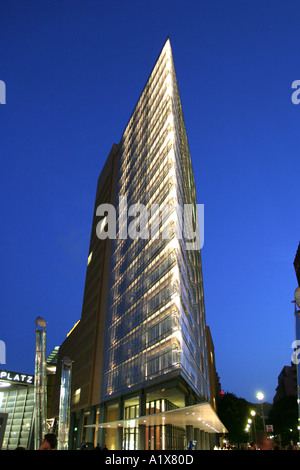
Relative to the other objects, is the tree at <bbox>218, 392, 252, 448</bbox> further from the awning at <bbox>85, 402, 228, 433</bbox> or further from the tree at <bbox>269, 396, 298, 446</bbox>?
the awning at <bbox>85, 402, 228, 433</bbox>

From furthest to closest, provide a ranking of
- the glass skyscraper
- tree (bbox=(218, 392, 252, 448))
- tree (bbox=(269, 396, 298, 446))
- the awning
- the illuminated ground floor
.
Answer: tree (bbox=(218, 392, 252, 448)), tree (bbox=(269, 396, 298, 446)), the glass skyscraper, the illuminated ground floor, the awning

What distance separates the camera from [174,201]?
167 feet

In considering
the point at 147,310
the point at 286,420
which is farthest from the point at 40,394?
the point at 286,420

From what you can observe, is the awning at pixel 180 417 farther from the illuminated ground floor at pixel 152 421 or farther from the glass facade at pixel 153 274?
the glass facade at pixel 153 274

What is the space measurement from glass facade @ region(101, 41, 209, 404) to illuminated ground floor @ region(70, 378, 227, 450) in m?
1.54

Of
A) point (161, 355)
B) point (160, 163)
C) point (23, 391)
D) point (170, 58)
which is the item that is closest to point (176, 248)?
point (161, 355)

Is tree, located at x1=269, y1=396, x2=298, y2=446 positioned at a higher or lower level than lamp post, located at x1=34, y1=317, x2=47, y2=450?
lower

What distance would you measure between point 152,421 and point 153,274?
65.9 feet

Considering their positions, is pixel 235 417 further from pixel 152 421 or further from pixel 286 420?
pixel 152 421

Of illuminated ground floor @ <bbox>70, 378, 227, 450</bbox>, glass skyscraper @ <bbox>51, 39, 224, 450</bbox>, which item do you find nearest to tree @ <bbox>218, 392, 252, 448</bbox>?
glass skyscraper @ <bbox>51, 39, 224, 450</bbox>

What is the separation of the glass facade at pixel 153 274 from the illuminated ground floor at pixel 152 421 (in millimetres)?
1536

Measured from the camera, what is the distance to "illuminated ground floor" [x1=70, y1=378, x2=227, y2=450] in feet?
117

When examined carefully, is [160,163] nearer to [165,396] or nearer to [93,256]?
[165,396]
